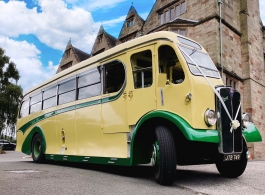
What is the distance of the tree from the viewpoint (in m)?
37.8

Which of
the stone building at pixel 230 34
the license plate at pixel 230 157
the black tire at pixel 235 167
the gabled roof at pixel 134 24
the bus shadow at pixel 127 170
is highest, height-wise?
the gabled roof at pixel 134 24

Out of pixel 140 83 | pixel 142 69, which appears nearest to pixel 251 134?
pixel 140 83

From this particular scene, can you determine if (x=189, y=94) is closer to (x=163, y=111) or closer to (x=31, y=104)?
(x=163, y=111)

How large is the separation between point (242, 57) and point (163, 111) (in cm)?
1930

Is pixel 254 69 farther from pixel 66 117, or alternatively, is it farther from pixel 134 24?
pixel 66 117

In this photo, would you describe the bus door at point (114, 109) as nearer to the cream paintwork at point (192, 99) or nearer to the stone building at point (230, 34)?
the cream paintwork at point (192, 99)

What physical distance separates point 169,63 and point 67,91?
440 cm

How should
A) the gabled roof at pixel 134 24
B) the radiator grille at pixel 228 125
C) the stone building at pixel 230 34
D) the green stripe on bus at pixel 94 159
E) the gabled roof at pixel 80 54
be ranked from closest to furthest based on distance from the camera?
the radiator grille at pixel 228 125
the green stripe on bus at pixel 94 159
the stone building at pixel 230 34
the gabled roof at pixel 134 24
the gabled roof at pixel 80 54

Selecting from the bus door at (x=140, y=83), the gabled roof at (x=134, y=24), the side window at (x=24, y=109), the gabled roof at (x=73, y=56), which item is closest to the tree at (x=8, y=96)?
the gabled roof at (x=73, y=56)

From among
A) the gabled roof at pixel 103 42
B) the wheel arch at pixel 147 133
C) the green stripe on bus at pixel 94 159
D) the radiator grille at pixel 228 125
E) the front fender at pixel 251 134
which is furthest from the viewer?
the gabled roof at pixel 103 42

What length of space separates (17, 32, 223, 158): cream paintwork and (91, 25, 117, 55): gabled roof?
2121cm

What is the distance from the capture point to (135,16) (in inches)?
1096

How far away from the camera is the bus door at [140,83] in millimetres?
6074

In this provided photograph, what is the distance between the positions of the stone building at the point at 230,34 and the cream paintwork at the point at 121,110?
43.2 feet
